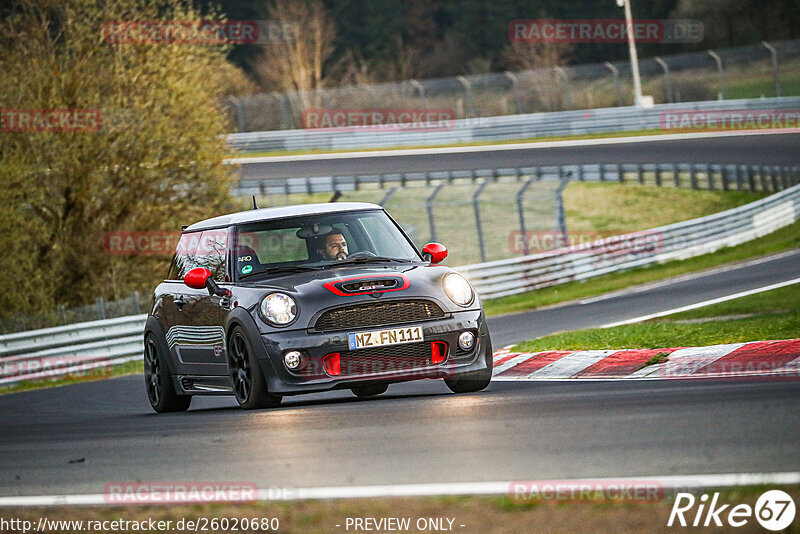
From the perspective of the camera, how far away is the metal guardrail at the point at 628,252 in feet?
86.3

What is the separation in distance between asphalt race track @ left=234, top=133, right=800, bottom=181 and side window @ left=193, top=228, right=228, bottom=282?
26377 millimetres

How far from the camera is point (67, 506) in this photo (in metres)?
6.38

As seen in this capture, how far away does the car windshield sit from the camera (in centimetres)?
1045

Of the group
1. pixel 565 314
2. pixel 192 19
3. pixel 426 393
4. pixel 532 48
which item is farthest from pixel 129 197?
pixel 532 48

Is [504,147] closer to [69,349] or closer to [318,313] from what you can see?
[69,349]
